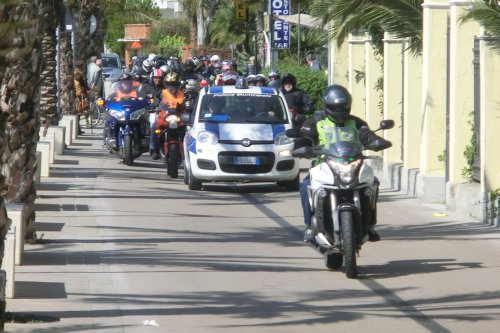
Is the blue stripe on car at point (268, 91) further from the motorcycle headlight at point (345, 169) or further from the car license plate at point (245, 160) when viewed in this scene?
the motorcycle headlight at point (345, 169)

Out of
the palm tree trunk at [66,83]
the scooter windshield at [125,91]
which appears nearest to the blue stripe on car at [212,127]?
the scooter windshield at [125,91]

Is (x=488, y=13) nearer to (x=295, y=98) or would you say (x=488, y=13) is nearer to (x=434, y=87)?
(x=434, y=87)

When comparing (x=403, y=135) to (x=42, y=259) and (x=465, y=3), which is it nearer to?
(x=465, y=3)

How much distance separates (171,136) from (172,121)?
0.90 ft

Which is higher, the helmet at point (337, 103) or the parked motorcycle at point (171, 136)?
the helmet at point (337, 103)

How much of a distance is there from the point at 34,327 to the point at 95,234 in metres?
5.54

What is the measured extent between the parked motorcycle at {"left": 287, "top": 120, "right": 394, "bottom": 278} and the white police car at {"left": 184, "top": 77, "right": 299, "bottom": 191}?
26.8ft

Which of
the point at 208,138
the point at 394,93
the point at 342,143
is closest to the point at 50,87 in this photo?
the point at 394,93

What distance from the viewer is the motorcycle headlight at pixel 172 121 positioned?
22.6 meters

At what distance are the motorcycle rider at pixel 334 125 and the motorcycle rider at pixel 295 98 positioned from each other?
11679mm

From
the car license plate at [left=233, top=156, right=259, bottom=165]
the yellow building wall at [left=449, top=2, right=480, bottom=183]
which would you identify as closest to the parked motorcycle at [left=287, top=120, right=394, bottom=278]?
the yellow building wall at [left=449, top=2, right=480, bottom=183]

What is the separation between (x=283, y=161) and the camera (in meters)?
19.9

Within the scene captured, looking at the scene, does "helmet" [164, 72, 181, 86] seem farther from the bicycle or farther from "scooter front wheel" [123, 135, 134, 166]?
the bicycle

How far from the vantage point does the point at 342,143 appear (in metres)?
11.3
